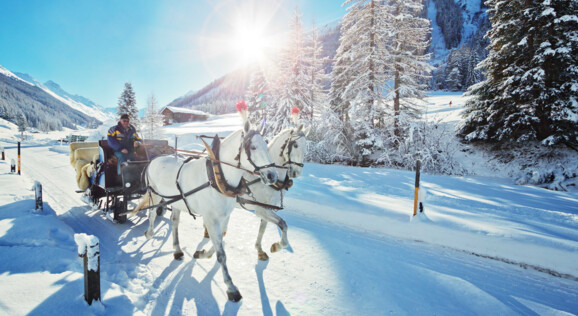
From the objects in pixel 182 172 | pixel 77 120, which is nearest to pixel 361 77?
pixel 182 172

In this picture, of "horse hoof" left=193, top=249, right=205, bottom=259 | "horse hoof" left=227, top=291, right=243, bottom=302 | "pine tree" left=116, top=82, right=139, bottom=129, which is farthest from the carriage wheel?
"pine tree" left=116, top=82, right=139, bottom=129

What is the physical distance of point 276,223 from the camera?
3869mm

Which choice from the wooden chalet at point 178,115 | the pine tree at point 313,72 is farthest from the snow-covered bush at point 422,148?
the wooden chalet at point 178,115

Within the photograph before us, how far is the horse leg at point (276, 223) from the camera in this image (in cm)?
382

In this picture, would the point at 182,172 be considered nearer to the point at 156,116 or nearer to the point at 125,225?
the point at 125,225

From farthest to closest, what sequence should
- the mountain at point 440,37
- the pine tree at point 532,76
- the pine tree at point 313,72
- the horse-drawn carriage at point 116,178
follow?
1. the mountain at point 440,37
2. the pine tree at point 313,72
3. the pine tree at point 532,76
4. the horse-drawn carriage at point 116,178

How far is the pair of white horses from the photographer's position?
2.85 m

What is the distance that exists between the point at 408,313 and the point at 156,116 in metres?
35.6

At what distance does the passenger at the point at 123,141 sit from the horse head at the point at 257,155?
12.3 ft

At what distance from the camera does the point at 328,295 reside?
2971 mm

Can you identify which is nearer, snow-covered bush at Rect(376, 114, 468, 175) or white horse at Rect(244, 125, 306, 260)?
white horse at Rect(244, 125, 306, 260)

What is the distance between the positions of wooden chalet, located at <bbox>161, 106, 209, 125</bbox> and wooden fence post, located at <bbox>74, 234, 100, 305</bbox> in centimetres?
6390

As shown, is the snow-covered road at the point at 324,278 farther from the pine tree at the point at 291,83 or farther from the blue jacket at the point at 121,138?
the pine tree at the point at 291,83

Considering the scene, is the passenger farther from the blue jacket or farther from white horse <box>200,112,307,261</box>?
white horse <box>200,112,307,261</box>
